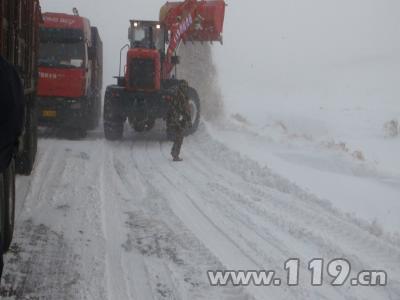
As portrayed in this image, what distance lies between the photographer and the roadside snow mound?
60.6 feet

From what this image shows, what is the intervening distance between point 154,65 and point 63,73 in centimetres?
222

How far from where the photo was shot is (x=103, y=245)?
18.6 feet

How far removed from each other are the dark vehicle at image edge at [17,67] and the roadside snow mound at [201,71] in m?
9.08

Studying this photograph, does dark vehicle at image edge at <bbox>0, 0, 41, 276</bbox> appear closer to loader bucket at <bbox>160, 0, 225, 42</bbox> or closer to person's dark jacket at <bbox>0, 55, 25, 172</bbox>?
person's dark jacket at <bbox>0, 55, 25, 172</bbox>

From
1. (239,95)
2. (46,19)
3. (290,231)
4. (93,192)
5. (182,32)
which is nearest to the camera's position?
(290,231)

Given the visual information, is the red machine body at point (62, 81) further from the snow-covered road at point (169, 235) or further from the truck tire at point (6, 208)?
the truck tire at point (6, 208)

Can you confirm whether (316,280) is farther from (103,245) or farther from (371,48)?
(371,48)

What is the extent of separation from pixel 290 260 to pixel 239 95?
32.4m

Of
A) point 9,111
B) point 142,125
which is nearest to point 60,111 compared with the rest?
point 142,125

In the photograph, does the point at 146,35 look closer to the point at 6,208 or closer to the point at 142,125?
the point at 142,125

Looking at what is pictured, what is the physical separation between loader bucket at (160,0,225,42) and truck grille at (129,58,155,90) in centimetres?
225

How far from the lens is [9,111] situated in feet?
9.89

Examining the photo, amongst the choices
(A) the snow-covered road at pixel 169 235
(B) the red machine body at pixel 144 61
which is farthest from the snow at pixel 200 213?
(B) the red machine body at pixel 144 61

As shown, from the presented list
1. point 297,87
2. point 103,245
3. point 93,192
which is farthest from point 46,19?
point 297,87
